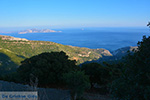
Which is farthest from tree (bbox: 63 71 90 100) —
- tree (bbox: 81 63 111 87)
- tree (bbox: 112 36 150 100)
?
tree (bbox: 81 63 111 87)

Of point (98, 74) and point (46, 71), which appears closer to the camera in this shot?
point (46, 71)

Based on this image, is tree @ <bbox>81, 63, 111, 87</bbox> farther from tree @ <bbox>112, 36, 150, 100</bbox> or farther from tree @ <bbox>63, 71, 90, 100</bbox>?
tree @ <bbox>112, 36, 150, 100</bbox>

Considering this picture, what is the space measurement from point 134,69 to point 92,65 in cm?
1256

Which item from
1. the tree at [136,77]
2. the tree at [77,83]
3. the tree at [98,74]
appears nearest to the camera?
the tree at [136,77]

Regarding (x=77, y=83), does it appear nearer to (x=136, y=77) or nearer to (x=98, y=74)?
(x=136, y=77)

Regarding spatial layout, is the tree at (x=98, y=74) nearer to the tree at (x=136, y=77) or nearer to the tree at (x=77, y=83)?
the tree at (x=77, y=83)

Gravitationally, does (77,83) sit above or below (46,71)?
above

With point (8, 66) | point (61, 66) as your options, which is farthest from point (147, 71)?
point (8, 66)

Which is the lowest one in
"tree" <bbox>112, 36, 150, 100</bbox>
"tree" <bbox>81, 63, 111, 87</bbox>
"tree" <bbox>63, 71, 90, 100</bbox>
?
"tree" <bbox>81, 63, 111, 87</bbox>

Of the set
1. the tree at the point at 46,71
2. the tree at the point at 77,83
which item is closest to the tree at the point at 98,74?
the tree at the point at 46,71

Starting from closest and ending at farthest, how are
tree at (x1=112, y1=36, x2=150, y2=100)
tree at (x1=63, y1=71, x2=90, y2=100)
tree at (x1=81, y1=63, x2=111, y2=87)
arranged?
1. tree at (x1=112, y1=36, x2=150, y2=100)
2. tree at (x1=63, y1=71, x2=90, y2=100)
3. tree at (x1=81, y1=63, x2=111, y2=87)

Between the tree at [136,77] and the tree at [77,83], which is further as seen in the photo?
the tree at [77,83]

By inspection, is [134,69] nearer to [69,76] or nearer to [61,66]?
[69,76]

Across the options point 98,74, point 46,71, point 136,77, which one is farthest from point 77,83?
point 98,74
